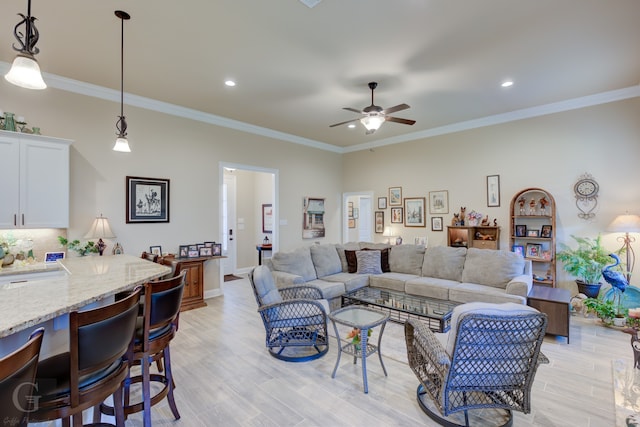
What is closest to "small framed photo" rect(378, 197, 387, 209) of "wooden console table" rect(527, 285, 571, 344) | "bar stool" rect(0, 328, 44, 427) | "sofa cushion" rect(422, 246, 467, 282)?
"sofa cushion" rect(422, 246, 467, 282)

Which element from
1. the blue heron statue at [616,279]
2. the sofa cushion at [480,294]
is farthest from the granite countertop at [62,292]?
the blue heron statue at [616,279]

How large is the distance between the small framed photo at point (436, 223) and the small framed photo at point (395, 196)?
2.84ft

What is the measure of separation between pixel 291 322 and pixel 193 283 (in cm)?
253

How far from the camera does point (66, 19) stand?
279cm

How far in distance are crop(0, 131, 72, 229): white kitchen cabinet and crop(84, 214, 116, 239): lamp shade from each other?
271mm

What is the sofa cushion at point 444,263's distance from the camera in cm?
470

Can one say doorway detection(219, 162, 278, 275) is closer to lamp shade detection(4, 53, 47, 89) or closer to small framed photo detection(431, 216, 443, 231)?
small framed photo detection(431, 216, 443, 231)

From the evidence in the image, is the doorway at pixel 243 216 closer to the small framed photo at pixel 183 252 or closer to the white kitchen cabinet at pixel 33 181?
the small framed photo at pixel 183 252

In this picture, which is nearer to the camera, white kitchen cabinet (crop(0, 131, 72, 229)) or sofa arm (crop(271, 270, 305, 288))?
white kitchen cabinet (crop(0, 131, 72, 229))

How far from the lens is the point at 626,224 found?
13.7 feet

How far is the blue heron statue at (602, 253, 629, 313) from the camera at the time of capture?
4082 millimetres

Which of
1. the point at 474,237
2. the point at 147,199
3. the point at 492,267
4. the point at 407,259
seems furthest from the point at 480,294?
the point at 147,199

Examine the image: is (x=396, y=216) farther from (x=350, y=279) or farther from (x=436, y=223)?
(x=350, y=279)

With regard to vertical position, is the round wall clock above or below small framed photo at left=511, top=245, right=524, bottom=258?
above
